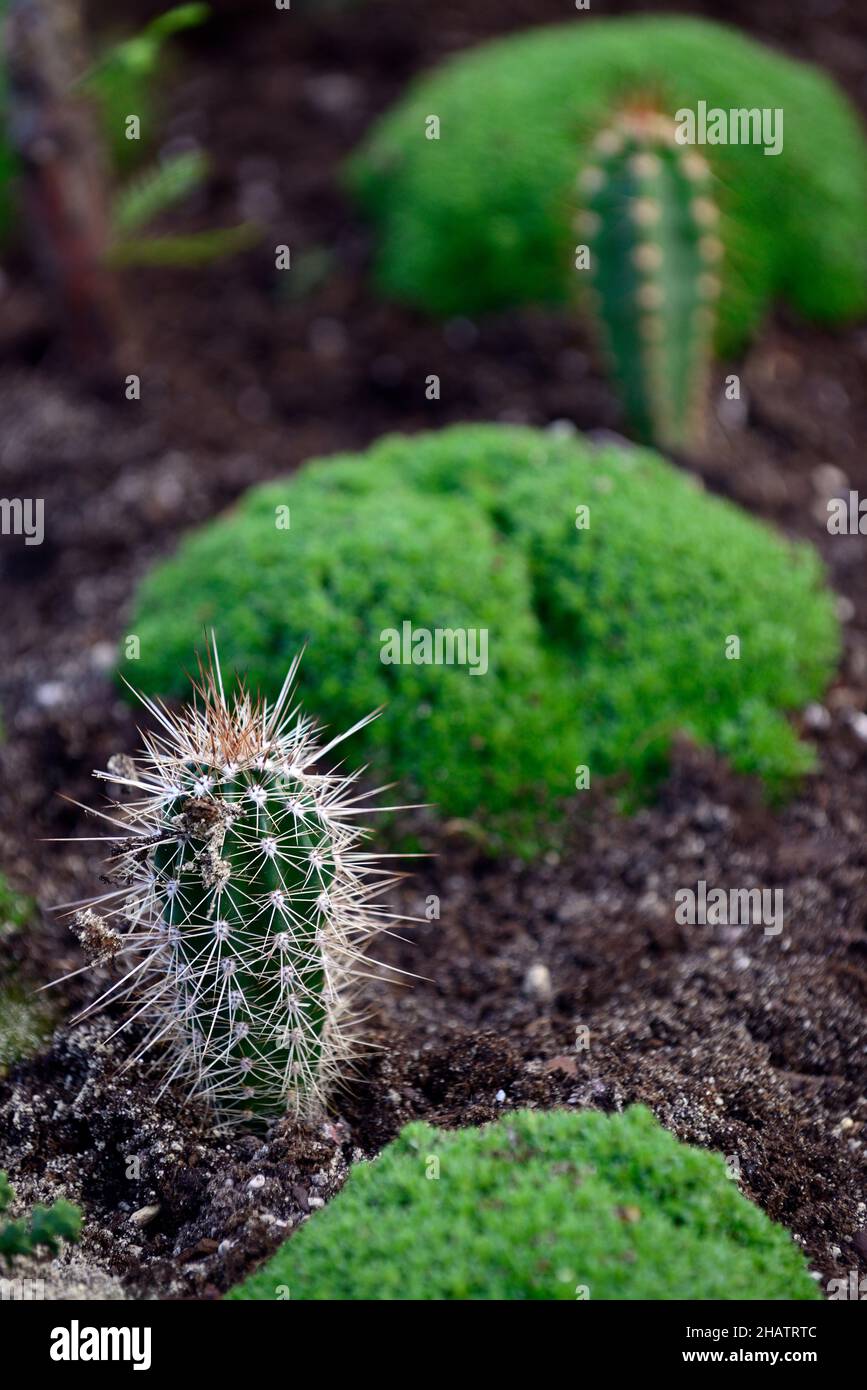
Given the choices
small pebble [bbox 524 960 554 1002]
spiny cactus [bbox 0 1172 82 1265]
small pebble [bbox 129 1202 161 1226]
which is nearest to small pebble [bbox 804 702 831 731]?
small pebble [bbox 524 960 554 1002]

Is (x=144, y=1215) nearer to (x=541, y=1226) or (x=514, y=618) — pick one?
(x=541, y=1226)

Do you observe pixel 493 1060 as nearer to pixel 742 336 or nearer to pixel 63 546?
pixel 63 546

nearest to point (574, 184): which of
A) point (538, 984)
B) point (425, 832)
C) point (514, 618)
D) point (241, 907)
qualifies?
point (514, 618)

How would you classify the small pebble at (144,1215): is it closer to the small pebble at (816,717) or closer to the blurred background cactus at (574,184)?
the small pebble at (816,717)

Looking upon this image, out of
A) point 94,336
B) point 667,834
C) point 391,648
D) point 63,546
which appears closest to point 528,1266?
point 667,834

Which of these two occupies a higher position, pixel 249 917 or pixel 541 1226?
pixel 249 917

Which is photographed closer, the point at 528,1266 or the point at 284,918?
the point at 528,1266

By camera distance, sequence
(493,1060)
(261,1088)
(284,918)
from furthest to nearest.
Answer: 1. (493,1060)
2. (261,1088)
3. (284,918)

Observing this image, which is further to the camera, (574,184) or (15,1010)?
(574,184)
